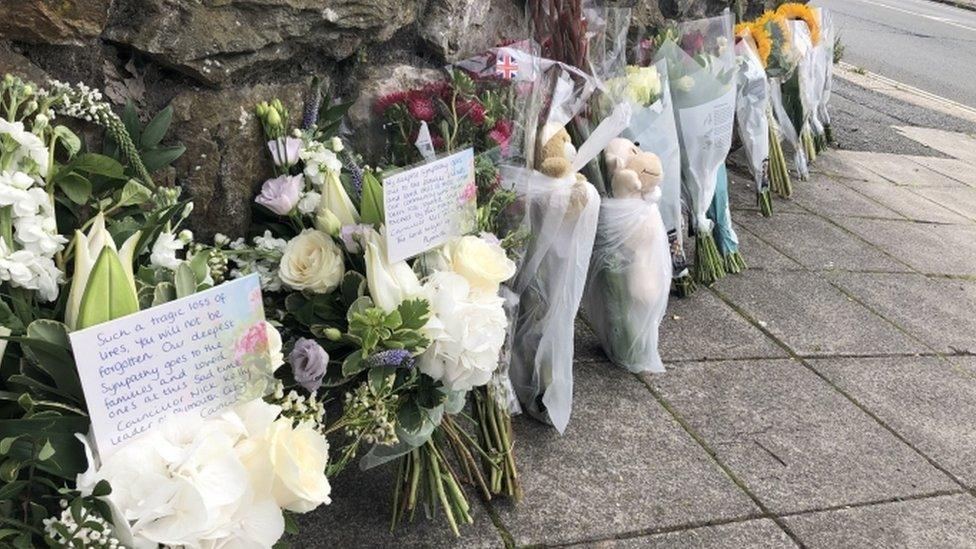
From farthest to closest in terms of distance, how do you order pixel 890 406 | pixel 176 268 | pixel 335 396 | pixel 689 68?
1. pixel 689 68
2. pixel 890 406
3. pixel 335 396
4. pixel 176 268

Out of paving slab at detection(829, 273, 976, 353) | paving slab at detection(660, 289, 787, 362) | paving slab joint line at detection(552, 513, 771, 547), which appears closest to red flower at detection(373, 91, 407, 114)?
paving slab joint line at detection(552, 513, 771, 547)

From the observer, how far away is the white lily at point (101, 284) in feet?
4.39

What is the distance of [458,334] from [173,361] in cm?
60

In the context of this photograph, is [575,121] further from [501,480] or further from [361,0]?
[501,480]

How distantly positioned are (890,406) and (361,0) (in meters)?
2.18

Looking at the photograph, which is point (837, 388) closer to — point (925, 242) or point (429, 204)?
point (429, 204)

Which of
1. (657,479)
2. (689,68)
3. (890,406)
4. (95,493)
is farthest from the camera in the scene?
(689,68)

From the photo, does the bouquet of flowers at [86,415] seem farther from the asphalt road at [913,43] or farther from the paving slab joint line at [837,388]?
the asphalt road at [913,43]

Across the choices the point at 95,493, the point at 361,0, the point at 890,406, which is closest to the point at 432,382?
the point at 95,493

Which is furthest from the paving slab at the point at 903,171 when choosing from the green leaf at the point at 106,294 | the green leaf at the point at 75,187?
the green leaf at the point at 106,294

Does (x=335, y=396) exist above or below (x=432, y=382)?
below

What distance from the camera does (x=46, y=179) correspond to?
1.59 metres

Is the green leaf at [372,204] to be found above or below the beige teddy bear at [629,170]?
above

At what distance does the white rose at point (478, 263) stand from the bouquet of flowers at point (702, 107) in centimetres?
179
